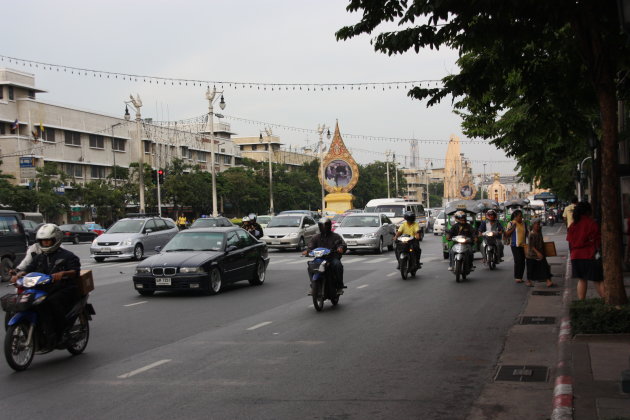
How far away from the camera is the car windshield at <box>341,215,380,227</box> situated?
30.4m

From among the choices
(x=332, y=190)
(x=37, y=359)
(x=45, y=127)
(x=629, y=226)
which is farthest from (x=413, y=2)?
(x=332, y=190)

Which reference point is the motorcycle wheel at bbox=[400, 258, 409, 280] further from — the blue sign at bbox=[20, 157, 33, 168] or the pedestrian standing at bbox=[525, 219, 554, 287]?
the blue sign at bbox=[20, 157, 33, 168]

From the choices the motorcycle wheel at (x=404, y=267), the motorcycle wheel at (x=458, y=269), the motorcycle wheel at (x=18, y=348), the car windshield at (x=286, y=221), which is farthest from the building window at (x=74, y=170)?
the motorcycle wheel at (x=18, y=348)

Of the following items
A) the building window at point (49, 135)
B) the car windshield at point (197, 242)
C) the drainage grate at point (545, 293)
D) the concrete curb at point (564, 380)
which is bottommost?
the drainage grate at point (545, 293)

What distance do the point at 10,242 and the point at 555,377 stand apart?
55.3 ft

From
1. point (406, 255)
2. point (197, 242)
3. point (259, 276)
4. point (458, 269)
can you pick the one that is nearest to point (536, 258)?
point (458, 269)

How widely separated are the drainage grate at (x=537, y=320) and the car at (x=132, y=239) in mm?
18678

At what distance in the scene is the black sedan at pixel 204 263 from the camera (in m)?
15.4

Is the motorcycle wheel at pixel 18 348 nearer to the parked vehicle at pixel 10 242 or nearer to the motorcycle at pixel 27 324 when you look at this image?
the motorcycle at pixel 27 324

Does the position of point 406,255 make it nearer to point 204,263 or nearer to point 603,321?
point 204,263

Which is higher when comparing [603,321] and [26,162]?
[26,162]

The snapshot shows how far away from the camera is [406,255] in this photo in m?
18.9

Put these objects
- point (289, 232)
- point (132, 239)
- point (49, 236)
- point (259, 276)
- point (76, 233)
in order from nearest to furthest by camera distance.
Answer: point (49, 236)
point (259, 276)
point (132, 239)
point (289, 232)
point (76, 233)

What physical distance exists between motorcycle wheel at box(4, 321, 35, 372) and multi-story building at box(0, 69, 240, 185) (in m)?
47.5
